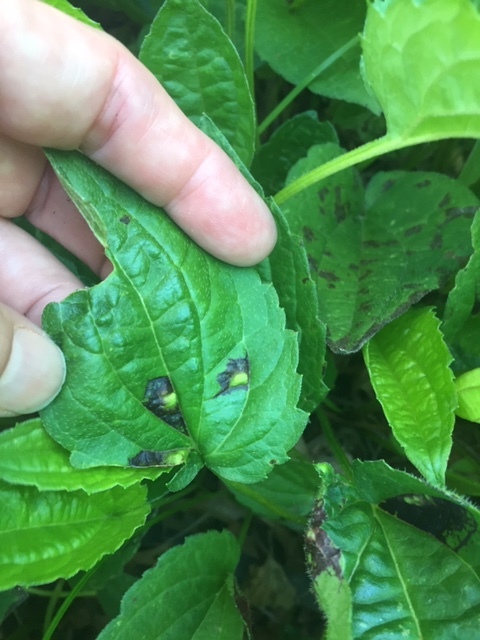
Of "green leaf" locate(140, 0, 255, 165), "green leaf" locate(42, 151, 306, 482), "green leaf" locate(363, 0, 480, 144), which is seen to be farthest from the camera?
"green leaf" locate(140, 0, 255, 165)

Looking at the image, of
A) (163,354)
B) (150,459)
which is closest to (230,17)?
(163,354)

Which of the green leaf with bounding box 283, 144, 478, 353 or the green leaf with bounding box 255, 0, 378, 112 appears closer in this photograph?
the green leaf with bounding box 283, 144, 478, 353

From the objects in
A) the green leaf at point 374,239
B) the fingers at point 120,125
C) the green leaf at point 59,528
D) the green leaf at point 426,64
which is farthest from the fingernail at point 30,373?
the green leaf at point 426,64

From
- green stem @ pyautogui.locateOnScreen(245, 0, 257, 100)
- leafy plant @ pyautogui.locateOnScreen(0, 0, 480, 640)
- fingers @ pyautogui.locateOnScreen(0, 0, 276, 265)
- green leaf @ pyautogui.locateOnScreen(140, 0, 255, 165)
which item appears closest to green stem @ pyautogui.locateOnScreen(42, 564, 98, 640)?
leafy plant @ pyautogui.locateOnScreen(0, 0, 480, 640)

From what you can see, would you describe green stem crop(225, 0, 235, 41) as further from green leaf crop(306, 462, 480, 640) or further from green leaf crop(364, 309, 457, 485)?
green leaf crop(306, 462, 480, 640)

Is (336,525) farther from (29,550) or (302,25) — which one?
(302,25)

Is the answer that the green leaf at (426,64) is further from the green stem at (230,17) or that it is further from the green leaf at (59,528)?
the green leaf at (59,528)
